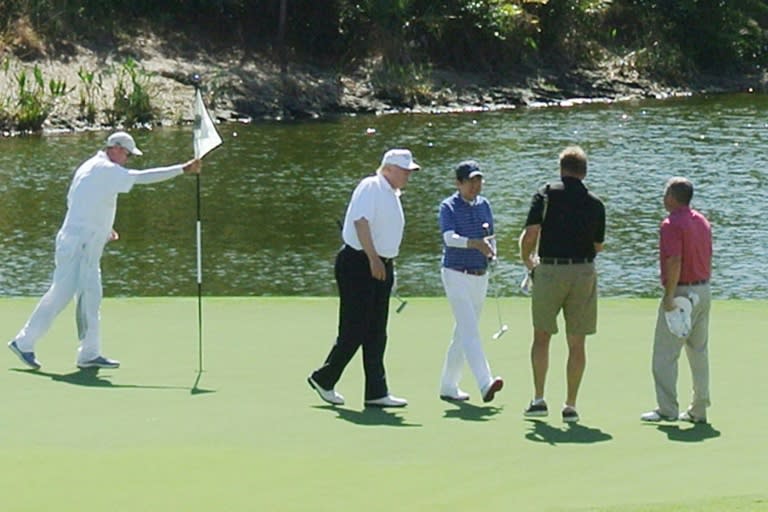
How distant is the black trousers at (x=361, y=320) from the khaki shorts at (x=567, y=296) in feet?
3.17

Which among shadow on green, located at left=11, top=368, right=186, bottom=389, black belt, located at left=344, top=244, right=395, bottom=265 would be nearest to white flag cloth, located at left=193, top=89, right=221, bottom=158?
shadow on green, located at left=11, top=368, right=186, bottom=389

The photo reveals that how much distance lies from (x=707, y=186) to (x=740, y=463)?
22588mm

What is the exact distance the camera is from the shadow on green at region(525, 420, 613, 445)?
981 cm

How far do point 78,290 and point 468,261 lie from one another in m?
2.95

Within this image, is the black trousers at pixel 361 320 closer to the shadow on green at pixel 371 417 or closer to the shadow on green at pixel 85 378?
the shadow on green at pixel 371 417

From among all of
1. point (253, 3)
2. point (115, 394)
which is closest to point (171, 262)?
point (115, 394)

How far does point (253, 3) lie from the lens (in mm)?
49156

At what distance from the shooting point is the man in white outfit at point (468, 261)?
10680mm

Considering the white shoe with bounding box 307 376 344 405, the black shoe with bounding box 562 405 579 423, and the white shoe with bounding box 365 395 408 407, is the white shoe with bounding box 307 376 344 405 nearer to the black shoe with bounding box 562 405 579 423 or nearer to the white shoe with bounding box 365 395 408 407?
the white shoe with bounding box 365 395 408 407

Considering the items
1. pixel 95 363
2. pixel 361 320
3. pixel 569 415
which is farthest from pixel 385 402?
pixel 95 363

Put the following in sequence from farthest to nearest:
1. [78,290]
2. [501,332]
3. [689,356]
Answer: [501,332] → [78,290] → [689,356]

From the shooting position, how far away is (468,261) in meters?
10.8

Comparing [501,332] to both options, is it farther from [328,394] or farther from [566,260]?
[566,260]

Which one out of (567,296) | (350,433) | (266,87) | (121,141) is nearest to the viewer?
(350,433)
